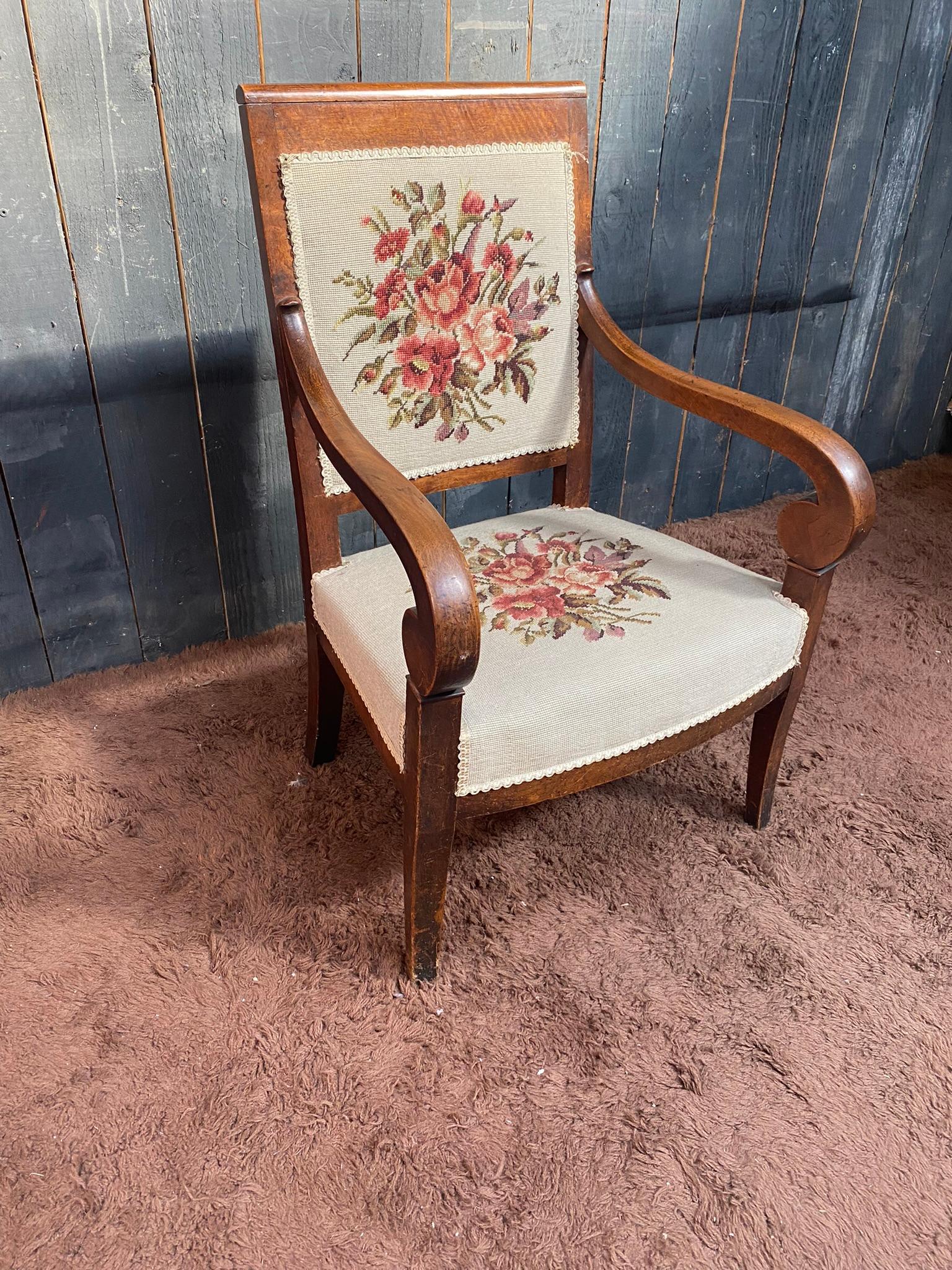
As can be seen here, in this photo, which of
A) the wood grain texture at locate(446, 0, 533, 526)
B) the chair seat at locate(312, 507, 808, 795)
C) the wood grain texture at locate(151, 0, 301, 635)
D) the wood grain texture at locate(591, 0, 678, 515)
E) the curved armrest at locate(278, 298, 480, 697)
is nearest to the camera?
the curved armrest at locate(278, 298, 480, 697)

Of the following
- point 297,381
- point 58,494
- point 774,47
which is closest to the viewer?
point 297,381

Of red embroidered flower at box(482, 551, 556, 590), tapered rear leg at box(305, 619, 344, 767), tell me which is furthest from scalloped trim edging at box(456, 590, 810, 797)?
tapered rear leg at box(305, 619, 344, 767)

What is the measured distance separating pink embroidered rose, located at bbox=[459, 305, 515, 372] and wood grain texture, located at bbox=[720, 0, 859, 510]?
38.2 inches

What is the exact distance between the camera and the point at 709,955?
1.20 m

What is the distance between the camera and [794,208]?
6.37 ft

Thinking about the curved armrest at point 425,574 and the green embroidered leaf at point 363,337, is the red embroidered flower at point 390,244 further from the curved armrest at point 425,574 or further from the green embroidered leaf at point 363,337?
the curved armrest at point 425,574

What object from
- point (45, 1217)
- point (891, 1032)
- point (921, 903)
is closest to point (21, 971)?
point (45, 1217)

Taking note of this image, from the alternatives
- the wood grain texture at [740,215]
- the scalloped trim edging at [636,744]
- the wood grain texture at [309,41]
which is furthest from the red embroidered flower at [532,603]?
the wood grain texture at [740,215]

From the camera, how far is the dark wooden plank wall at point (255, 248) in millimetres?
1303

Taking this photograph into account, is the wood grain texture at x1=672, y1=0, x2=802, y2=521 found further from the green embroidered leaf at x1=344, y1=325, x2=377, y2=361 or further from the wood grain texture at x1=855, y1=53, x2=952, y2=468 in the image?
the green embroidered leaf at x1=344, y1=325, x2=377, y2=361

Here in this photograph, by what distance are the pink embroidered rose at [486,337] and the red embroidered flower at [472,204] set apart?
0.12 metres

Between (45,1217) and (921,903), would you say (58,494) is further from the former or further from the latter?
(921,903)

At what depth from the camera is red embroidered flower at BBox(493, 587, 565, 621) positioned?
43.8 inches

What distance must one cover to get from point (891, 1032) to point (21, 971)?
1.05 m
